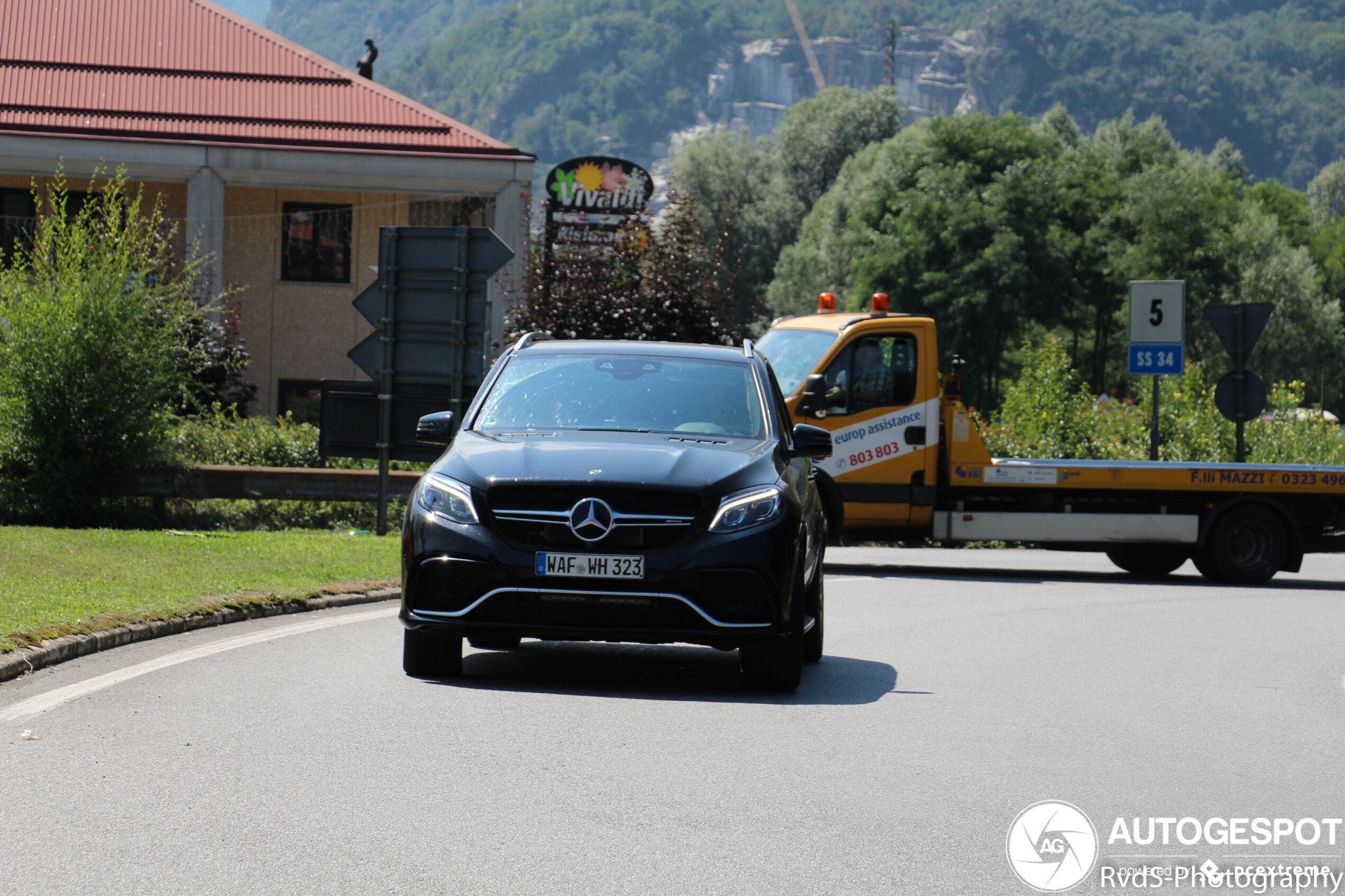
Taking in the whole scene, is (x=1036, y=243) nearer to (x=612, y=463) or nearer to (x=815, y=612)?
(x=815, y=612)

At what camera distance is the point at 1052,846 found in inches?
212

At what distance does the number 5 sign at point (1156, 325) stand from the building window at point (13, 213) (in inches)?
812

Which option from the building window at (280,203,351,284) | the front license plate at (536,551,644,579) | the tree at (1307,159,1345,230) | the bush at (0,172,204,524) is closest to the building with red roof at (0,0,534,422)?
the building window at (280,203,351,284)

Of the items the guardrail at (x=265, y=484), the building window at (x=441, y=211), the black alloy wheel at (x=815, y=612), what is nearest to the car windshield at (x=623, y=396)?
the black alloy wheel at (x=815, y=612)

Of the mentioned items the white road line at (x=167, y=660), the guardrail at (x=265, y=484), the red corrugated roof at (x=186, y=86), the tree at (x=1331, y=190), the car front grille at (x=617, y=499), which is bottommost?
the white road line at (x=167, y=660)

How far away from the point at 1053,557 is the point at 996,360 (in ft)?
125

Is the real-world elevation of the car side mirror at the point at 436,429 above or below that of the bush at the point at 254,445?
above

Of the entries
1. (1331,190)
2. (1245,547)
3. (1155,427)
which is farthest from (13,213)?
(1331,190)

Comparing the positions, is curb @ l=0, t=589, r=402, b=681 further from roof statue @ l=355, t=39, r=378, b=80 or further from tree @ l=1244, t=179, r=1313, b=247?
tree @ l=1244, t=179, r=1313, b=247

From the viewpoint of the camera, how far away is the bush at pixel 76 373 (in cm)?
1705

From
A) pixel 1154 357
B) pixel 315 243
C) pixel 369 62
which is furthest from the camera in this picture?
pixel 369 62

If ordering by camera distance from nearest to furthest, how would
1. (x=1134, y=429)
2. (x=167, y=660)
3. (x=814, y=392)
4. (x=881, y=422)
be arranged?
(x=167, y=660), (x=814, y=392), (x=881, y=422), (x=1134, y=429)

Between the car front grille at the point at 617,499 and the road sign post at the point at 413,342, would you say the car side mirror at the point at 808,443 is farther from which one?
the road sign post at the point at 413,342

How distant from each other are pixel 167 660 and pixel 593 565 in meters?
2.43
